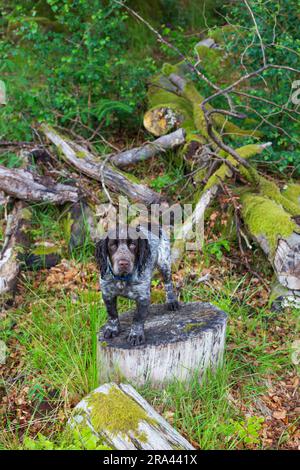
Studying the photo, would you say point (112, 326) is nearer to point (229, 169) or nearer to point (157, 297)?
point (157, 297)

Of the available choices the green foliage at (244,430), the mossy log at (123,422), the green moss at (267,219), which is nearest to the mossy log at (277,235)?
the green moss at (267,219)

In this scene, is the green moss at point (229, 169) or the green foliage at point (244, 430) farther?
the green moss at point (229, 169)

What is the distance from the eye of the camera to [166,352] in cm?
379

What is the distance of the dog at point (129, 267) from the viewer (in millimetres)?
3387

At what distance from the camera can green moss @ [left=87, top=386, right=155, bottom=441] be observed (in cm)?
324

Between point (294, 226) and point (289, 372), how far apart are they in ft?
5.05

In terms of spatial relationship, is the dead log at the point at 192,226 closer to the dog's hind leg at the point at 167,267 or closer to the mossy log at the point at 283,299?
the mossy log at the point at 283,299

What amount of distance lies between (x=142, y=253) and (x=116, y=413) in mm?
1060

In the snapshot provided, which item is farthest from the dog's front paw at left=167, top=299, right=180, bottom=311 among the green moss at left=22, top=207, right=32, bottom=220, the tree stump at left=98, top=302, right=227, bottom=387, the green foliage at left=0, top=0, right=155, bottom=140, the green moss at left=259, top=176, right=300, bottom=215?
the green foliage at left=0, top=0, right=155, bottom=140

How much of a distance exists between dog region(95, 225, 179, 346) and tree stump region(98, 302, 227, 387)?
102 millimetres

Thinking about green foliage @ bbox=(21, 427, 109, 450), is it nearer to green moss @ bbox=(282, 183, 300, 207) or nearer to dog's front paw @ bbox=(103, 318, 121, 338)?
dog's front paw @ bbox=(103, 318, 121, 338)

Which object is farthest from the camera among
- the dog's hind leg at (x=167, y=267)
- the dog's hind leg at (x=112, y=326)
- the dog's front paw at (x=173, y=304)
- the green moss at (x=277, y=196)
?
the green moss at (x=277, y=196)

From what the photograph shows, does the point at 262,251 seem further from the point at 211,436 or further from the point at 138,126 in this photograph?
the point at 138,126

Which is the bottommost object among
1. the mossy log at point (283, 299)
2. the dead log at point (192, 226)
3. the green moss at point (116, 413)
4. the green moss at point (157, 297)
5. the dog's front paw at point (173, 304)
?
the mossy log at point (283, 299)
